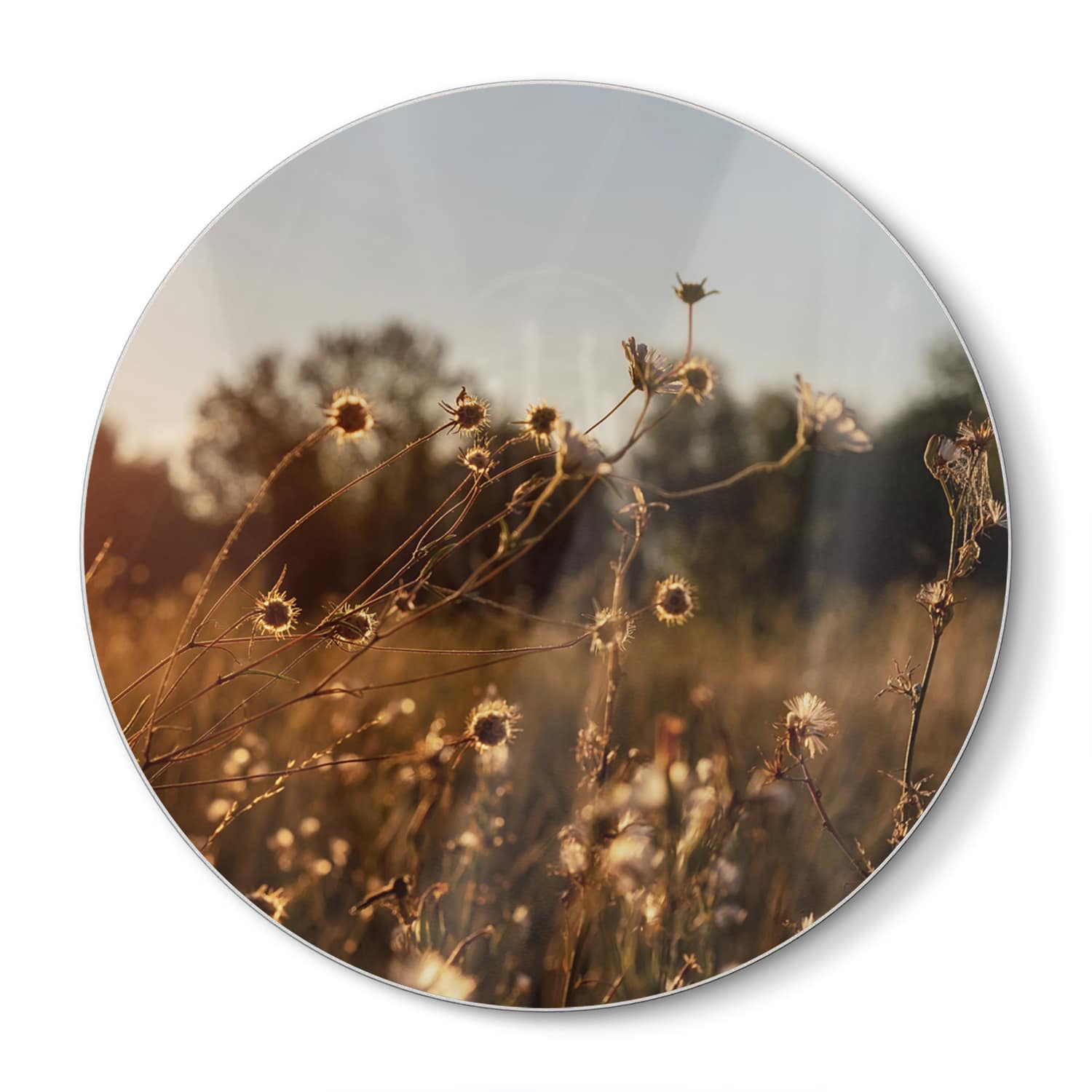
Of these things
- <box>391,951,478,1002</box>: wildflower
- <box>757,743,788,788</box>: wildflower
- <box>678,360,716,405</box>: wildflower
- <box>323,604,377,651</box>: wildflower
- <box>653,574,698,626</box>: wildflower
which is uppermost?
<box>678,360,716,405</box>: wildflower

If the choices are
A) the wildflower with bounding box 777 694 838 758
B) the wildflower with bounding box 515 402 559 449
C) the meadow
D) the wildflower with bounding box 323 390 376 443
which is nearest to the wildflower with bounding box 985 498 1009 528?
the meadow

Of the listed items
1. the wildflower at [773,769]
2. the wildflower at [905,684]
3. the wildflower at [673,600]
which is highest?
the wildflower at [673,600]

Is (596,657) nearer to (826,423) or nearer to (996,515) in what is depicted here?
(826,423)

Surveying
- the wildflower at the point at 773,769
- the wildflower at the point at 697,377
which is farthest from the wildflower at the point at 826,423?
the wildflower at the point at 773,769

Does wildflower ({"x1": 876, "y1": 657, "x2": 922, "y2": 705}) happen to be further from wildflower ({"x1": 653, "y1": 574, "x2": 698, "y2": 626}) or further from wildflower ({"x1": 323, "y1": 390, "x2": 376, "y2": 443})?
wildflower ({"x1": 323, "y1": 390, "x2": 376, "y2": 443})

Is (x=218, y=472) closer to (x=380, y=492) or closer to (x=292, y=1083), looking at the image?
(x=380, y=492)

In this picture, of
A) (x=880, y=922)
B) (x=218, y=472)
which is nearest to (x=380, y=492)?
(x=218, y=472)

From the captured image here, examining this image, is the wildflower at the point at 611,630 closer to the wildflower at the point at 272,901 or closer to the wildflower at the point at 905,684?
the wildflower at the point at 905,684
